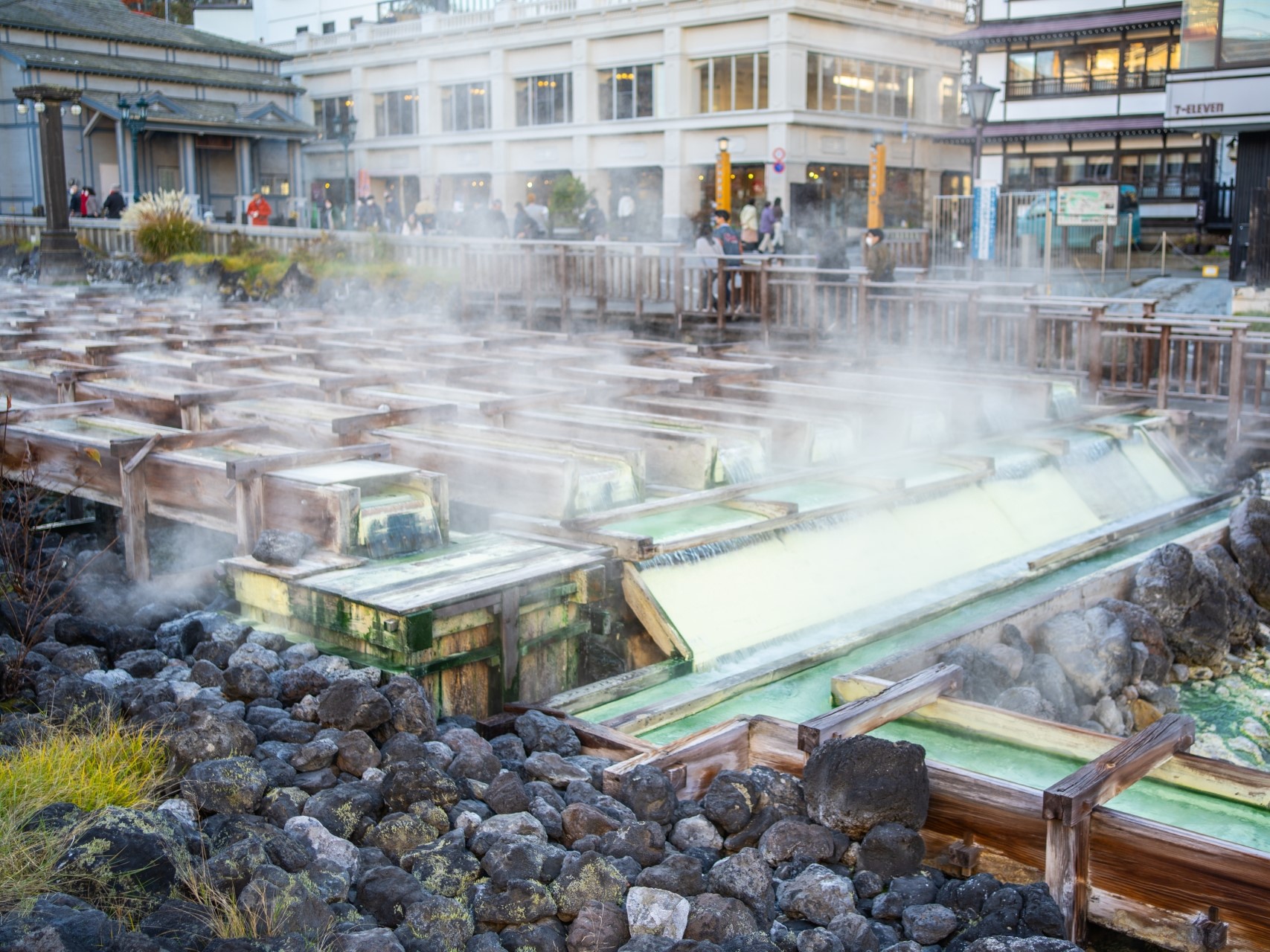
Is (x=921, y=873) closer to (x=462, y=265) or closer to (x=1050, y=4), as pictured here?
(x=462, y=265)

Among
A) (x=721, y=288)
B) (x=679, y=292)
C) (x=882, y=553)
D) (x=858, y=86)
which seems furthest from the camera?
(x=858, y=86)

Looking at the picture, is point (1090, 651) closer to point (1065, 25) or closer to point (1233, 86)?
point (1233, 86)

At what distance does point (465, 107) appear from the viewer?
149 ft

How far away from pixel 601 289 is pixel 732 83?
80.8ft

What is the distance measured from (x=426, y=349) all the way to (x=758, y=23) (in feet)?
93.7

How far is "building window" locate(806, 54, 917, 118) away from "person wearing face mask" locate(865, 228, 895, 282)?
82.7 feet

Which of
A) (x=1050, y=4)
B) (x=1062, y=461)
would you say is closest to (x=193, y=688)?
(x=1062, y=461)

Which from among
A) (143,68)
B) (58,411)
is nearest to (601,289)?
(58,411)

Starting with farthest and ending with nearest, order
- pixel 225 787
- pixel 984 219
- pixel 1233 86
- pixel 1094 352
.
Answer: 1. pixel 984 219
2. pixel 1233 86
3. pixel 1094 352
4. pixel 225 787

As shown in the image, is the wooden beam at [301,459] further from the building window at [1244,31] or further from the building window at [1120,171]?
the building window at [1120,171]

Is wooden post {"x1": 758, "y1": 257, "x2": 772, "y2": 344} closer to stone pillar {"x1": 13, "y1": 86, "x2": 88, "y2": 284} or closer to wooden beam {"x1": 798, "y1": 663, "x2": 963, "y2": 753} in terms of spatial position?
wooden beam {"x1": 798, "y1": 663, "x2": 963, "y2": 753}

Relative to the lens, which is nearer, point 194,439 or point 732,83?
point 194,439

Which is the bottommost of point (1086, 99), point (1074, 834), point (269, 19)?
point (1074, 834)

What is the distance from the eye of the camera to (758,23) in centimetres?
3681
